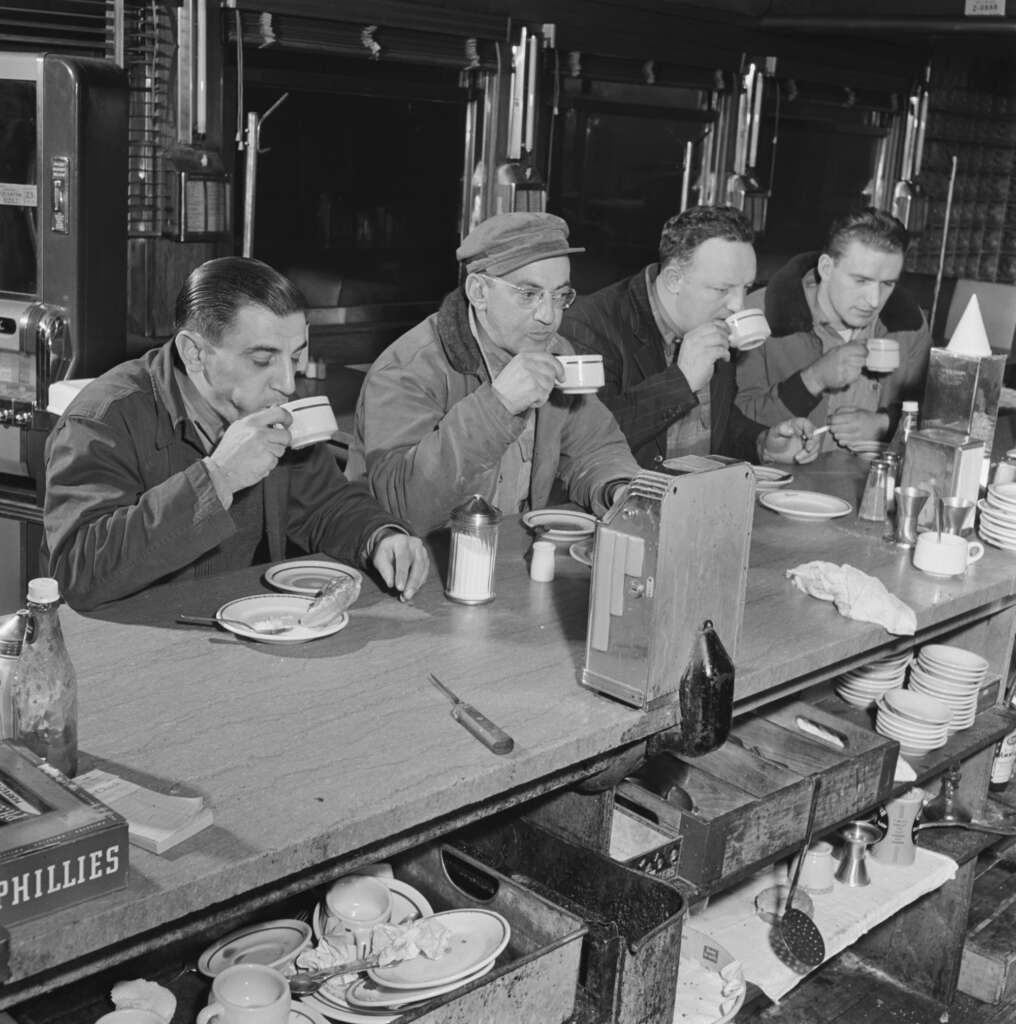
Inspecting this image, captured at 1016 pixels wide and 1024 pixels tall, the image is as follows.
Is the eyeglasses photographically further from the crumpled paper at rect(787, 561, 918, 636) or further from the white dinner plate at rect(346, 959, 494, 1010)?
the white dinner plate at rect(346, 959, 494, 1010)

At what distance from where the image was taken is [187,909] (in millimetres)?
1566

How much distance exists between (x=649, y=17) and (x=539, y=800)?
4513 mm

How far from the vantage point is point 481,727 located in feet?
6.63

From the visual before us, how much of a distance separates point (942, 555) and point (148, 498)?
168 centimetres

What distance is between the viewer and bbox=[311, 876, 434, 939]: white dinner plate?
2.23 metres

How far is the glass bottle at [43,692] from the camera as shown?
68.3 inches

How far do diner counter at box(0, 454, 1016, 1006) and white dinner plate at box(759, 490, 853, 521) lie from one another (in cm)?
46

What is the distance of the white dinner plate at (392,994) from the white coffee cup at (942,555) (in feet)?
4.90

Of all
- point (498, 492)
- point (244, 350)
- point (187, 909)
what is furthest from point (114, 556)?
point (498, 492)

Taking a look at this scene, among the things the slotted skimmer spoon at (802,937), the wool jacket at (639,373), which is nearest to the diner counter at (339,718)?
the slotted skimmer spoon at (802,937)

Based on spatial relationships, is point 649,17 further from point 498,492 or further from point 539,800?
point 539,800

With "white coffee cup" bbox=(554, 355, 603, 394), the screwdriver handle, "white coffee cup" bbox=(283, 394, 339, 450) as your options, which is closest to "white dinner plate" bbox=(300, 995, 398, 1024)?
the screwdriver handle

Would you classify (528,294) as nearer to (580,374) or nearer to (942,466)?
(580,374)

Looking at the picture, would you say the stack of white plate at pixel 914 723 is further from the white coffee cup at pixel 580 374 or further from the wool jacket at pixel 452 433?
the white coffee cup at pixel 580 374
